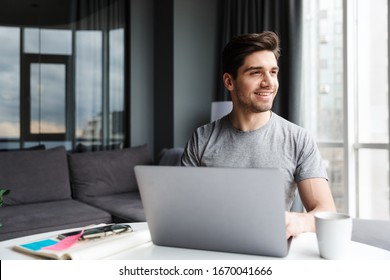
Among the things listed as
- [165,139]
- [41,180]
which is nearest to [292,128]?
[41,180]

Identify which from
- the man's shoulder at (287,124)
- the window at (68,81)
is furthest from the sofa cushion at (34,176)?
the man's shoulder at (287,124)

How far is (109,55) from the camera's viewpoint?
161 inches

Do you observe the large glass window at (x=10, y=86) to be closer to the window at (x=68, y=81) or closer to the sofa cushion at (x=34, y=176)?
the window at (x=68, y=81)

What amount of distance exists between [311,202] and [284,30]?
2.47 m

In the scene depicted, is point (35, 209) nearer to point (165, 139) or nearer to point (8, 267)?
point (165, 139)

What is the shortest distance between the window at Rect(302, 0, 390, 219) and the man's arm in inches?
69.2

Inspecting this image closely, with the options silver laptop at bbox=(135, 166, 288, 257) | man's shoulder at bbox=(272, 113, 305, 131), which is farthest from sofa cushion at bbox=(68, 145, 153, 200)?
silver laptop at bbox=(135, 166, 288, 257)

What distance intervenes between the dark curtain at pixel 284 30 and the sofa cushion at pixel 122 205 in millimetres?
1396

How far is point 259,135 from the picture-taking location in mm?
1528

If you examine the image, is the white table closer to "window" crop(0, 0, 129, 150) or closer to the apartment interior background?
the apartment interior background

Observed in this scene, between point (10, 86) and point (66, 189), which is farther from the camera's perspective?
point (10, 86)

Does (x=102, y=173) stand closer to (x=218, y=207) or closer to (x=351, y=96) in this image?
(x=351, y=96)

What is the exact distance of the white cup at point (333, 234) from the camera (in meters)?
0.91

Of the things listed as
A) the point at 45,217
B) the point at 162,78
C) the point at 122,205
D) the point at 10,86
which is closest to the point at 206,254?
the point at 45,217
